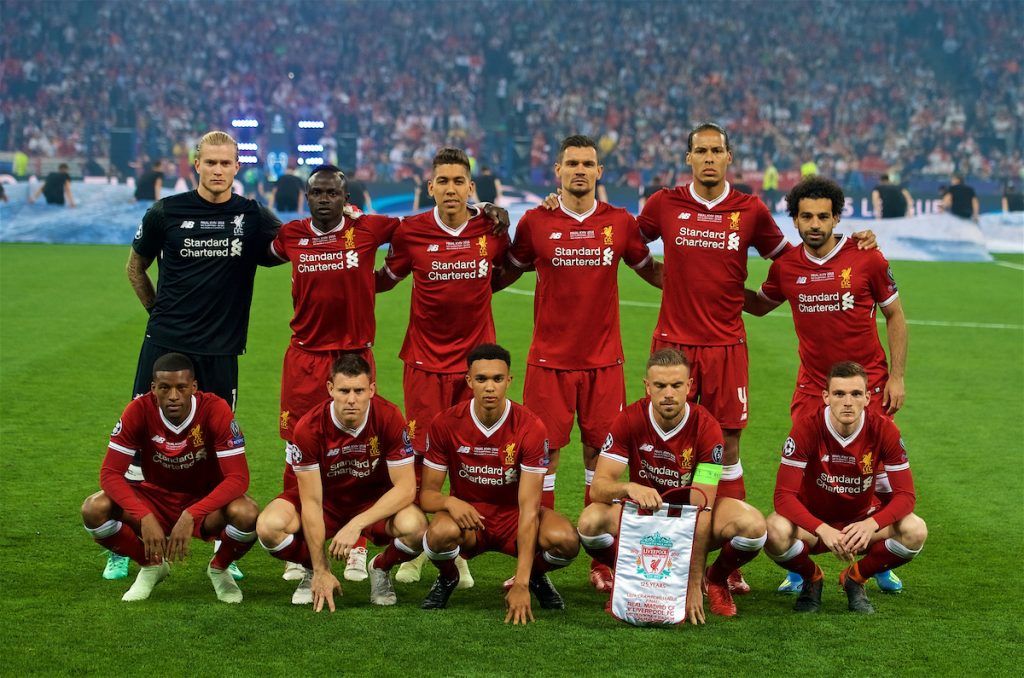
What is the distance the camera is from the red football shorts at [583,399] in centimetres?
627

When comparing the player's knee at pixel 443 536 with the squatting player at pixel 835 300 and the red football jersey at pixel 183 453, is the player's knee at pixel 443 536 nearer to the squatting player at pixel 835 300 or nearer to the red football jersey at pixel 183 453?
the red football jersey at pixel 183 453

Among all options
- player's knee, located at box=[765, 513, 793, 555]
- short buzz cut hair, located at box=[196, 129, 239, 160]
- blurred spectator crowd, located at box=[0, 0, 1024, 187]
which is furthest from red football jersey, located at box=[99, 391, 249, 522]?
blurred spectator crowd, located at box=[0, 0, 1024, 187]

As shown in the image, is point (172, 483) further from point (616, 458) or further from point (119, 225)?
point (119, 225)

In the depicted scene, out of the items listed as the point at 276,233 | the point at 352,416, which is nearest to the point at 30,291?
the point at 276,233

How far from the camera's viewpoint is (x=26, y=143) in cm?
3291

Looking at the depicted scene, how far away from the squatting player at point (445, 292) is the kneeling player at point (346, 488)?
58cm

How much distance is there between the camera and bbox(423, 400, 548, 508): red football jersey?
5.68m

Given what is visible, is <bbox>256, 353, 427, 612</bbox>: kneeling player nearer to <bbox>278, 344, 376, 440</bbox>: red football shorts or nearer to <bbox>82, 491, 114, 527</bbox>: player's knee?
<bbox>278, 344, 376, 440</bbox>: red football shorts

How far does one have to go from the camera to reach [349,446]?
571 centimetres

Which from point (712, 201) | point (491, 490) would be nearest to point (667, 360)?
point (491, 490)

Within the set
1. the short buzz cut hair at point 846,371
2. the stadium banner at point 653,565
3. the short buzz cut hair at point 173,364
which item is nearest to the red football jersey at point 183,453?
the short buzz cut hair at point 173,364

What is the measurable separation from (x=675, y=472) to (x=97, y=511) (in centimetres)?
264

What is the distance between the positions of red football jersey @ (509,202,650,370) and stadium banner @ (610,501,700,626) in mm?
1148

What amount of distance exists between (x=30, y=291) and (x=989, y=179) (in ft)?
72.2
